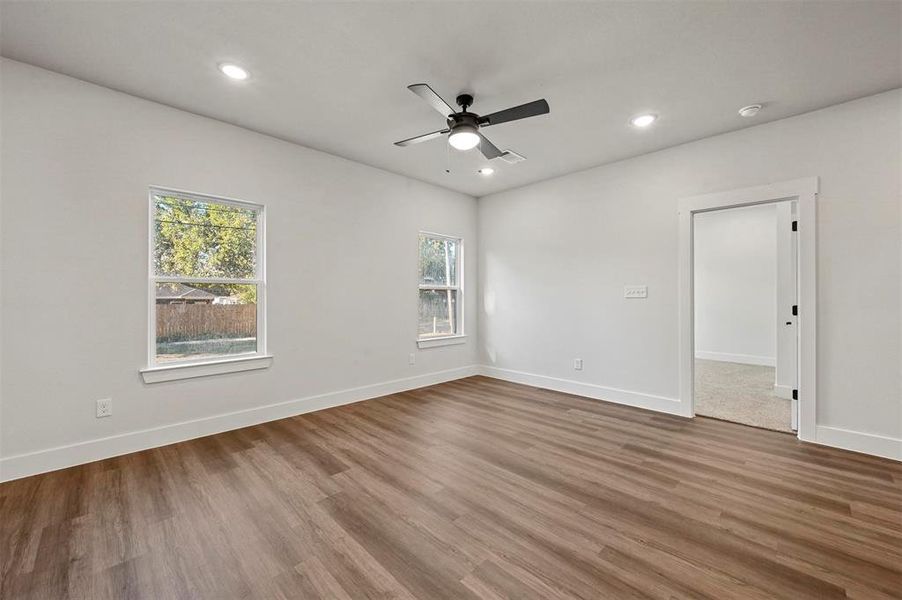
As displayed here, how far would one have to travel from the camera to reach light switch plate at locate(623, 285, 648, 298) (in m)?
4.09

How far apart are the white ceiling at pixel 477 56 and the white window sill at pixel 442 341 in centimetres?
276

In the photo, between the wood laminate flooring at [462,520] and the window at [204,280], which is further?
the window at [204,280]

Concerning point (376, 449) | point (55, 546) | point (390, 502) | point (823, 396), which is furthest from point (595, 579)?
point (823, 396)

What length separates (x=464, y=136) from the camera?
8.73 feet

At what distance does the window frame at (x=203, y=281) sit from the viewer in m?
3.01

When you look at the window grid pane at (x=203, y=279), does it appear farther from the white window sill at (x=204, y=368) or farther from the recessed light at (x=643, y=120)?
the recessed light at (x=643, y=120)

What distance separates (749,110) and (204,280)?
494cm

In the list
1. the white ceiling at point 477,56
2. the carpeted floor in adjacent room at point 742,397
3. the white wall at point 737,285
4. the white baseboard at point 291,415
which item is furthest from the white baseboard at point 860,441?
the white wall at point 737,285

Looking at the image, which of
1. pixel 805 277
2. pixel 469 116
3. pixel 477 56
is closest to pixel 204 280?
pixel 469 116

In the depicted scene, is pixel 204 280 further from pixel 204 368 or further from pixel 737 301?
pixel 737 301

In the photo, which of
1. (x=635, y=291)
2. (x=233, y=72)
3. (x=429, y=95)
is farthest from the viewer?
Answer: (x=635, y=291)

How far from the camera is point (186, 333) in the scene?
10.6 feet

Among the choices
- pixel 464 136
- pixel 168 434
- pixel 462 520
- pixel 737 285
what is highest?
pixel 464 136

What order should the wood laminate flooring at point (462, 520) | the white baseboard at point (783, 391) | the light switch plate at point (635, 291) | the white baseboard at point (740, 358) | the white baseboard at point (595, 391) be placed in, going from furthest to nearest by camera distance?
the white baseboard at point (740, 358) → the white baseboard at point (783, 391) → the light switch plate at point (635, 291) → the white baseboard at point (595, 391) → the wood laminate flooring at point (462, 520)
